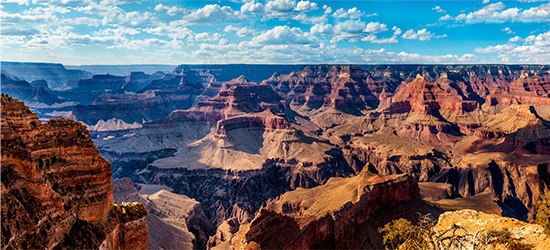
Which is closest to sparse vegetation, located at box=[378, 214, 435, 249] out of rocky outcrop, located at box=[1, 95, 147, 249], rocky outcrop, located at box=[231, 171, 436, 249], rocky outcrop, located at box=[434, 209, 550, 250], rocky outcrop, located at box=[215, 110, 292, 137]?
rocky outcrop, located at box=[434, 209, 550, 250]

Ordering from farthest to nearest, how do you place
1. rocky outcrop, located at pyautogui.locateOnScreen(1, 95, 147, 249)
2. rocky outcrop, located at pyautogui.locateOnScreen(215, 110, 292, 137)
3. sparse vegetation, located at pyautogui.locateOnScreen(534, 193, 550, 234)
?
rocky outcrop, located at pyautogui.locateOnScreen(215, 110, 292, 137) < sparse vegetation, located at pyautogui.locateOnScreen(534, 193, 550, 234) < rocky outcrop, located at pyautogui.locateOnScreen(1, 95, 147, 249)

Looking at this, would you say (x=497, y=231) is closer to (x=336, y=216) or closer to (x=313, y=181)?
(x=336, y=216)

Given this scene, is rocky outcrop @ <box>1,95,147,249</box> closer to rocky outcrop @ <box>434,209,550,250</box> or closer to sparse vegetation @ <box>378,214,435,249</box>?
sparse vegetation @ <box>378,214,435,249</box>

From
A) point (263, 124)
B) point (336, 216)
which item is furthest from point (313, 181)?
point (336, 216)

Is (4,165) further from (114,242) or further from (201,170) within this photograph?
(201,170)

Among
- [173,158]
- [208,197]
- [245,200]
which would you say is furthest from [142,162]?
[245,200]

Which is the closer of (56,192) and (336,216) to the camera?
(56,192)
